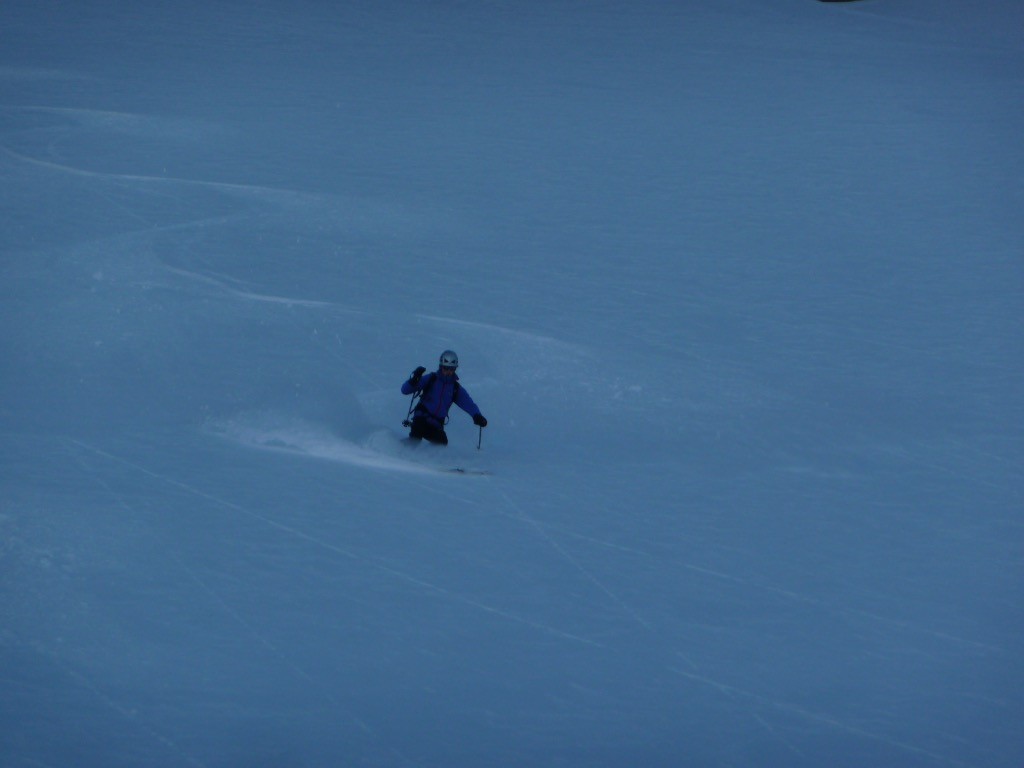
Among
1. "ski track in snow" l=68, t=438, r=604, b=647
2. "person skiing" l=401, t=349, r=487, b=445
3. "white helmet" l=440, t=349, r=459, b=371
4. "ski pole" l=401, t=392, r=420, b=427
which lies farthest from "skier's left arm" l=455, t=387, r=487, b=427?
"ski track in snow" l=68, t=438, r=604, b=647

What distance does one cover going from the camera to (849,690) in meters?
5.46

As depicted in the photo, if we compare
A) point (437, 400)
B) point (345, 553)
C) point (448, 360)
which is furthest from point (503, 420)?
point (345, 553)

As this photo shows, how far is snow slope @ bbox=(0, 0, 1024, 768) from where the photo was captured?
17.0 ft

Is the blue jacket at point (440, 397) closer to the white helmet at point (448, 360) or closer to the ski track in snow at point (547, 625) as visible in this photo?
the white helmet at point (448, 360)

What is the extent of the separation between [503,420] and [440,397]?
76cm

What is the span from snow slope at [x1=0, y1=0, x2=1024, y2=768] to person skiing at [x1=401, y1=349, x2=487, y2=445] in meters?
0.19

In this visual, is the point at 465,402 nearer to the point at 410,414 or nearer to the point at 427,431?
the point at 427,431

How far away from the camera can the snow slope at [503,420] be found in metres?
5.18

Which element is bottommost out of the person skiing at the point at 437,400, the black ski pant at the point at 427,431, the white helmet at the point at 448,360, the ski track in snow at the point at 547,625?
the ski track in snow at the point at 547,625

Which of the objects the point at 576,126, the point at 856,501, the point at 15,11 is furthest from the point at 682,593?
the point at 15,11

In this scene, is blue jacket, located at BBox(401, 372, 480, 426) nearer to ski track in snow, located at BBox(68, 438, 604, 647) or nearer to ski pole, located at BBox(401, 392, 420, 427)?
ski pole, located at BBox(401, 392, 420, 427)

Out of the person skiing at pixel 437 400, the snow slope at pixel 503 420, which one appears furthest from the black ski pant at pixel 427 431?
the snow slope at pixel 503 420

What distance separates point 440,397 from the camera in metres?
7.05

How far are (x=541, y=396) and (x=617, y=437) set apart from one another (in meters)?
0.71
